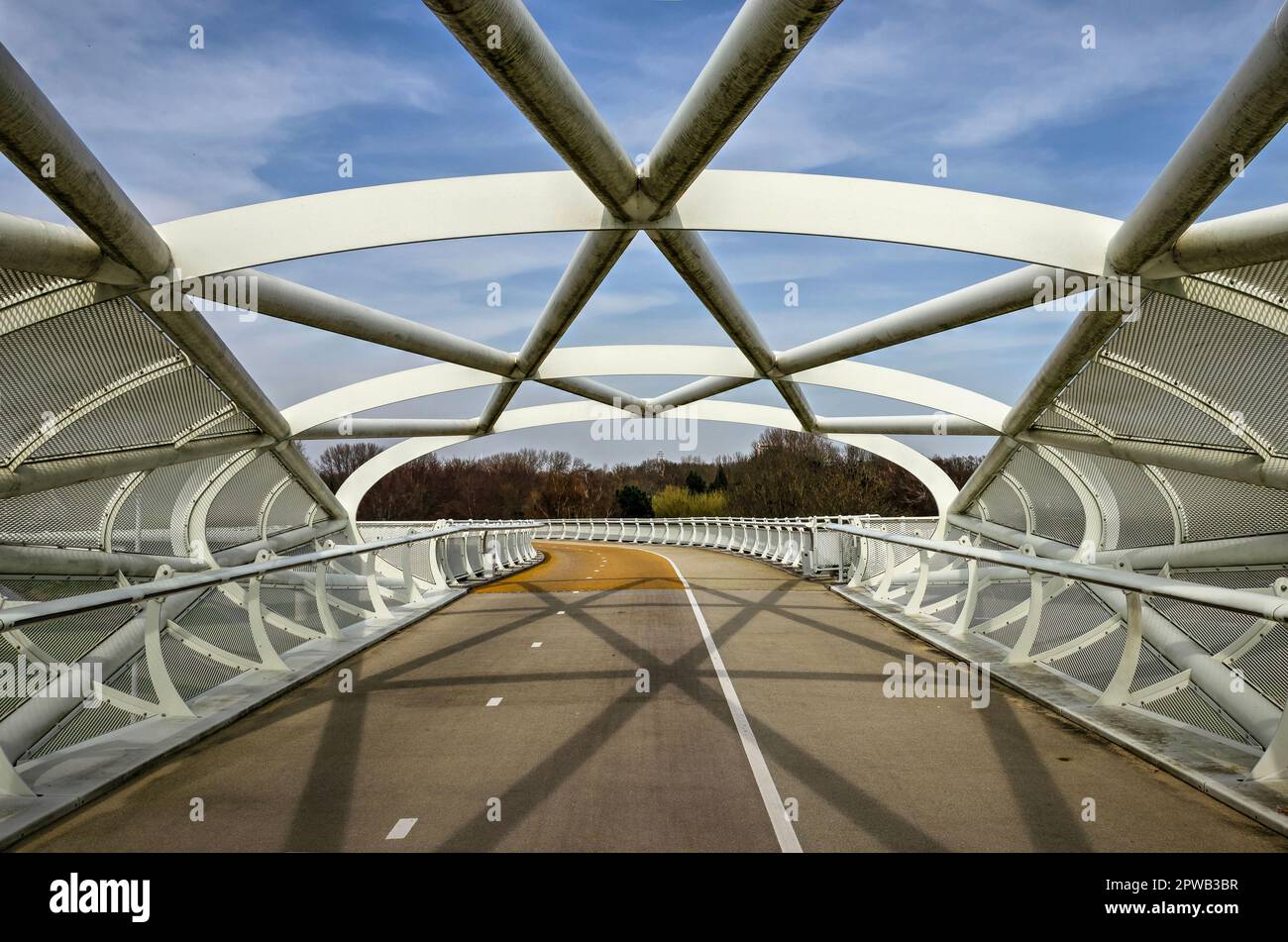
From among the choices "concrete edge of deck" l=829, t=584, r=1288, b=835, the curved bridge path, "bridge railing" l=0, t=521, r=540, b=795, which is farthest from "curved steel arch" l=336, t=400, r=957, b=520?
"concrete edge of deck" l=829, t=584, r=1288, b=835

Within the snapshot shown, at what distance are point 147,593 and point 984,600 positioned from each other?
8.55 meters

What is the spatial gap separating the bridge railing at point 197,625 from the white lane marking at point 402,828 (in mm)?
1985

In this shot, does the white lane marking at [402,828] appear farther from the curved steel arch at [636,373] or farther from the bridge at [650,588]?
the curved steel arch at [636,373]

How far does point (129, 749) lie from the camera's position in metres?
5.82

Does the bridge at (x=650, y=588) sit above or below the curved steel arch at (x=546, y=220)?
below

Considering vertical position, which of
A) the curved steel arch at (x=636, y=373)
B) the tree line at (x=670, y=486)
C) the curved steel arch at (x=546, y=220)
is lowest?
the tree line at (x=670, y=486)

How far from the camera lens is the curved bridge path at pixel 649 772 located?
4.34 m

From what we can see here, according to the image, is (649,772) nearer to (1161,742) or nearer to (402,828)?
(402,828)

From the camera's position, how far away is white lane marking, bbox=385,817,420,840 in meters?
4.37

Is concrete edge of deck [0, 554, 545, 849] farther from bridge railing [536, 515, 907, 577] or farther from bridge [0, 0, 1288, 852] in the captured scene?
bridge railing [536, 515, 907, 577]

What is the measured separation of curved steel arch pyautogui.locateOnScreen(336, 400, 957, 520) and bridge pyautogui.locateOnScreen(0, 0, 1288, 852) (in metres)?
10.2

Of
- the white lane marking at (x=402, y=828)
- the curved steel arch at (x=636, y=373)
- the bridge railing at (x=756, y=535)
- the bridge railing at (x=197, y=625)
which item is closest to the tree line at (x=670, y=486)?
the bridge railing at (x=756, y=535)

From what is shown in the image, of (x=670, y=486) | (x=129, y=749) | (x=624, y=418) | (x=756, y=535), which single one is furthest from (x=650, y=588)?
(x=670, y=486)
